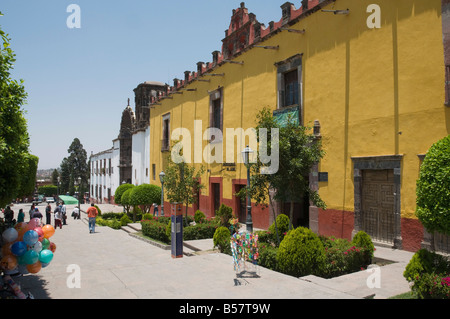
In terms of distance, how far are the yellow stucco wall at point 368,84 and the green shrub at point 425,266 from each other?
11.9ft

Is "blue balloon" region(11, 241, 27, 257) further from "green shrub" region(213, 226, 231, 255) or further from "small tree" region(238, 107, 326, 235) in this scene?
"small tree" region(238, 107, 326, 235)

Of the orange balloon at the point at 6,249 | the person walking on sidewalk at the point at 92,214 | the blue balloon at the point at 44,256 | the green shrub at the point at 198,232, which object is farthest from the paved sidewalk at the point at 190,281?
the person walking on sidewalk at the point at 92,214

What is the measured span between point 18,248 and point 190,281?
3445mm

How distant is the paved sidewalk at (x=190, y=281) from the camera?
647 cm

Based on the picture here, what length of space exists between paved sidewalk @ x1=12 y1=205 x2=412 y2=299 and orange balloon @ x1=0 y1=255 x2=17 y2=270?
911 mm

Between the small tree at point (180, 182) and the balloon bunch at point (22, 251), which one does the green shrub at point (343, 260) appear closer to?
the balloon bunch at point (22, 251)

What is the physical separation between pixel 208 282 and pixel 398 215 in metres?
5.91

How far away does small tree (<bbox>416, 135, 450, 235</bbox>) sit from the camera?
547cm

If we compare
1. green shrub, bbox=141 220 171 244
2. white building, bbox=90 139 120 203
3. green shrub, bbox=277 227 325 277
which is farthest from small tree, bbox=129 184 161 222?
white building, bbox=90 139 120 203

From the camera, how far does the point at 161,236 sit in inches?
551

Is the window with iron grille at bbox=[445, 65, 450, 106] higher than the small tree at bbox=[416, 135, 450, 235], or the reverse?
the window with iron grille at bbox=[445, 65, 450, 106]

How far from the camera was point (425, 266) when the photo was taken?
233 inches

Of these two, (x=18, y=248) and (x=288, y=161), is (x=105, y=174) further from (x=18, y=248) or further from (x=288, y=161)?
(x=18, y=248)
